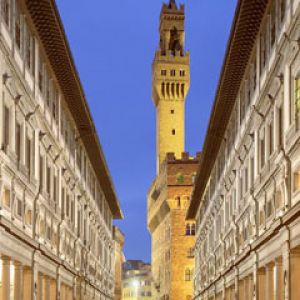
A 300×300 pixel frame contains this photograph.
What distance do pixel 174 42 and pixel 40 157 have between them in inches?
4865

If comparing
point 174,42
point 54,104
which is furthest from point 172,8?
point 54,104

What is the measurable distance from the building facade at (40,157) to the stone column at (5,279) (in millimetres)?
37

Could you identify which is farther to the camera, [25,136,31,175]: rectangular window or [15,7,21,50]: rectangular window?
[25,136,31,175]: rectangular window

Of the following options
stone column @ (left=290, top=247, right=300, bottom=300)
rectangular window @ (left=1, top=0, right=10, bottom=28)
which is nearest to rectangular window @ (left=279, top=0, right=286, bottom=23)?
stone column @ (left=290, top=247, right=300, bottom=300)

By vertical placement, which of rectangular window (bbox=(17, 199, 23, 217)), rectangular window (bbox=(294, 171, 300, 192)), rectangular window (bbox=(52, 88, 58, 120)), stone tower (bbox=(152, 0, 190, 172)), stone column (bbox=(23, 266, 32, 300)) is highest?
stone tower (bbox=(152, 0, 190, 172))

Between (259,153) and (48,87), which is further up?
(48,87)

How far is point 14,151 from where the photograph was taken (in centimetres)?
3058

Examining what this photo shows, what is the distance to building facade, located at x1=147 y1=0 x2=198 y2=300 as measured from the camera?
11556 cm

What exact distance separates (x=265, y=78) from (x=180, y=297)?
8221 cm

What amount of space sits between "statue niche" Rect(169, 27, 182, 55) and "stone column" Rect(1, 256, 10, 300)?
129 m

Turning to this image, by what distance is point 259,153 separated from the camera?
36.8m

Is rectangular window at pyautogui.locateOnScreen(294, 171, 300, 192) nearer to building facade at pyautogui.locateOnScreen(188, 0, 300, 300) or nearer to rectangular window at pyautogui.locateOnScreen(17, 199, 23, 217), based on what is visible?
building facade at pyautogui.locateOnScreen(188, 0, 300, 300)

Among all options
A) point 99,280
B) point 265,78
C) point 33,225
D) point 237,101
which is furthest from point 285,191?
point 99,280

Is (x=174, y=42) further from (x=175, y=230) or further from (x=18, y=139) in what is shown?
(x=18, y=139)
